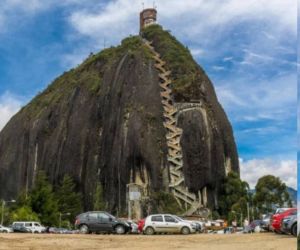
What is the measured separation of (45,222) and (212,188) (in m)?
25.8

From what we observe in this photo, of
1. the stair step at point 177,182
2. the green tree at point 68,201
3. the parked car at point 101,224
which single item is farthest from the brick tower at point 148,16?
the parked car at point 101,224

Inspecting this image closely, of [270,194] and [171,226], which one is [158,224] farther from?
[270,194]

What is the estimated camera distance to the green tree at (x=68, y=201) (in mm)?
80312

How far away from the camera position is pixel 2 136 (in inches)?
4161

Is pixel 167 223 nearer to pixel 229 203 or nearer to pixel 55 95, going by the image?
pixel 229 203

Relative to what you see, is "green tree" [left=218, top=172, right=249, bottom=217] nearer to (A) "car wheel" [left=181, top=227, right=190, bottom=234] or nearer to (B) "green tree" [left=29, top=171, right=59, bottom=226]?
(B) "green tree" [left=29, top=171, right=59, bottom=226]

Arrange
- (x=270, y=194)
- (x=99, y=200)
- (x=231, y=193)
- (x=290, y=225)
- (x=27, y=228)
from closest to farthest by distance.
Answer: (x=290, y=225) → (x=27, y=228) → (x=270, y=194) → (x=99, y=200) → (x=231, y=193)

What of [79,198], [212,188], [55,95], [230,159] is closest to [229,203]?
[212,188]

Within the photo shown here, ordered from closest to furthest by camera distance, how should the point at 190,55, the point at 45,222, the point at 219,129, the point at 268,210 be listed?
1. the point at 45,222
2. the point at 268,210
3. the point at 219,129
4. the point at 190,55

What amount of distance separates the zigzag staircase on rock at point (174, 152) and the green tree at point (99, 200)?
403 inches

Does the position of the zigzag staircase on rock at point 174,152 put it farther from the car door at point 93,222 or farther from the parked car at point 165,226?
the parked car at point 165,226

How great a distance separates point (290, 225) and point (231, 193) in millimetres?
57957

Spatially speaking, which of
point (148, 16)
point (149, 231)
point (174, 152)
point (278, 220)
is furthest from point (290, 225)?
point (148, 16)

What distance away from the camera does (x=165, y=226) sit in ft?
92.8
